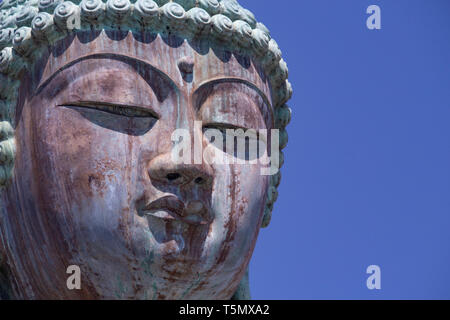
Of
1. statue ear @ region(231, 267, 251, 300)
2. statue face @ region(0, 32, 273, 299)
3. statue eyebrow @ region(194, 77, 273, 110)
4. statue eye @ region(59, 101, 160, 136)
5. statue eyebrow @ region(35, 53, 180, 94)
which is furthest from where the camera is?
statue ear @ region(231, 267, 251, 300)

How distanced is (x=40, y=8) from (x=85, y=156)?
160cm

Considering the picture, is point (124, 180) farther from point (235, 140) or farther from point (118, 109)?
point (235, 140)

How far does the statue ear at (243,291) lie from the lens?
11.0 m

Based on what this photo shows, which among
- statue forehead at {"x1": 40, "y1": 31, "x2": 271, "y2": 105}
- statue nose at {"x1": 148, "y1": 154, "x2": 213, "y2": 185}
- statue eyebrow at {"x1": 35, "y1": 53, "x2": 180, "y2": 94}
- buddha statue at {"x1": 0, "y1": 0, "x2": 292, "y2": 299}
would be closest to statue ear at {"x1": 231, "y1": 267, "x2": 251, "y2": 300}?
buddha statue at {"x1": 0, "y1": 0, "x2": 292, "y2": 299}

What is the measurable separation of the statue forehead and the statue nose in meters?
0.73

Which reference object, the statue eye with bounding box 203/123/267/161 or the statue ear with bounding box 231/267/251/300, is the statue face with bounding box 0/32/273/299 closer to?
the statue eye with bounding box 203/123/267/161

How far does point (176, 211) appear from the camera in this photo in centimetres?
973

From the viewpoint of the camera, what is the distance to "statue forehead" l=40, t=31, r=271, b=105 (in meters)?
9.88

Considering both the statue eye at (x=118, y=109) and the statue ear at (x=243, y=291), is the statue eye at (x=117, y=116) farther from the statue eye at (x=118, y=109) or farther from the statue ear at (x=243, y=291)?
the statue ear at (x=243, y=291)

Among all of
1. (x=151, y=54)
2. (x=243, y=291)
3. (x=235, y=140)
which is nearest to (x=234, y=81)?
(x=235, y=140)

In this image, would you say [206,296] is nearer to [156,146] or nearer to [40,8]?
[156,146]

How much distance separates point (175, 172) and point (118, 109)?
0.74 meters

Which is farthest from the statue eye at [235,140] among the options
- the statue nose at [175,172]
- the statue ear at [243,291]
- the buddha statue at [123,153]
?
the statue ear at [243,291]

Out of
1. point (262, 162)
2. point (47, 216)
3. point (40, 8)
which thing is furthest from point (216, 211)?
point (40, 8)
